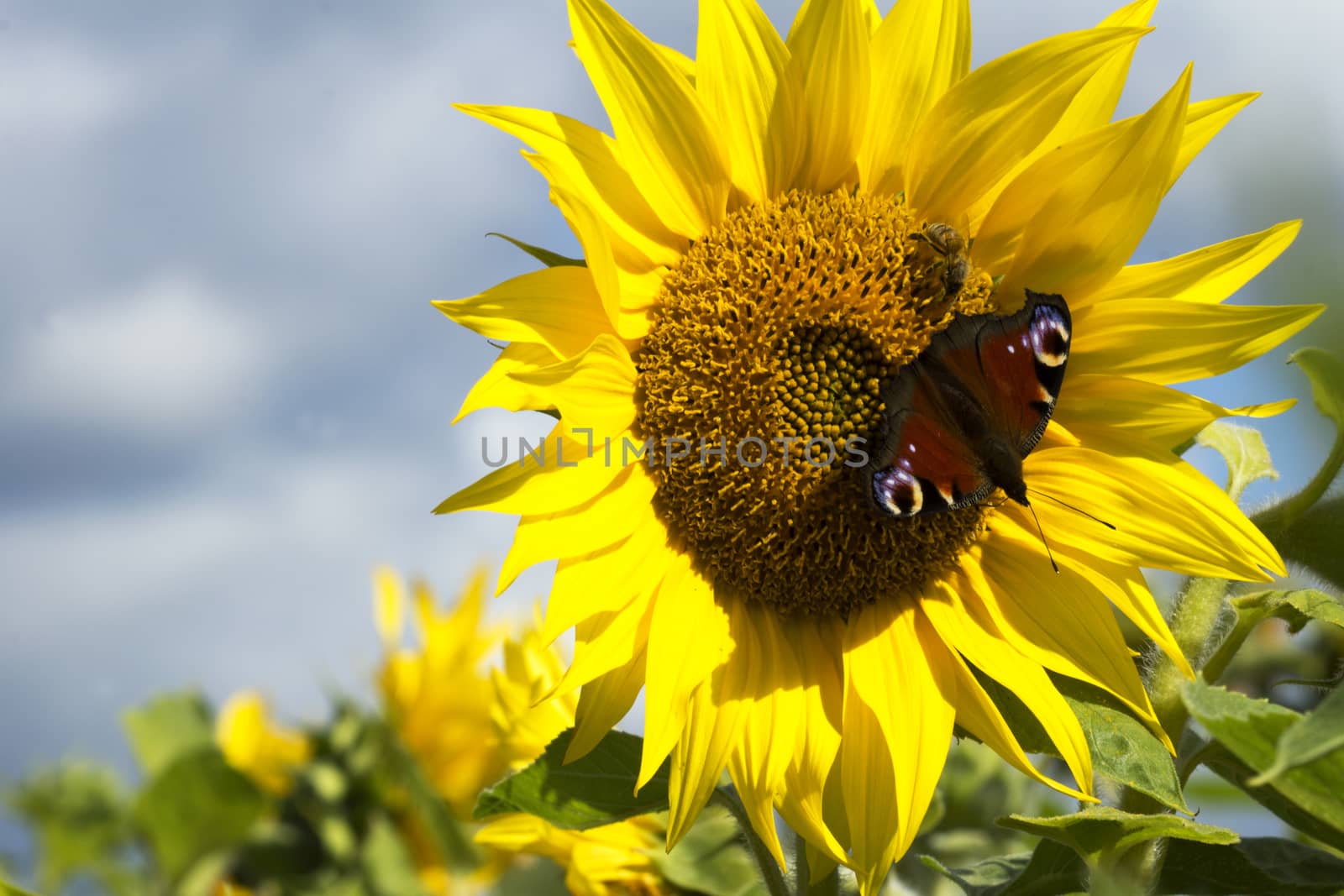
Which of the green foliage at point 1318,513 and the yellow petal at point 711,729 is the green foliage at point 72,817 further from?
the green foliage at point 1318,513

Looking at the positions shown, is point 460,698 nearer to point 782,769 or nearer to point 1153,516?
point 782,769

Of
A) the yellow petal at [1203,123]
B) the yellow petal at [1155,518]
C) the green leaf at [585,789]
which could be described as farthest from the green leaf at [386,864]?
the yellow petal at [1203,123]

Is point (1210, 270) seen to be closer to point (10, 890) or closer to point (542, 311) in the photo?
point (542, 311)

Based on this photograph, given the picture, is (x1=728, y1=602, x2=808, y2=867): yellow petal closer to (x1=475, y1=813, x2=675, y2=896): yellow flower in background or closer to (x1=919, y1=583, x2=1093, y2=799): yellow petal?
(x1=919, y1=583, x2=1093, y2=799): yellow petal

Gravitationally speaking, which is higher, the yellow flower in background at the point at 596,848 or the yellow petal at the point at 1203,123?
the yellow petal at the point at 1203,123

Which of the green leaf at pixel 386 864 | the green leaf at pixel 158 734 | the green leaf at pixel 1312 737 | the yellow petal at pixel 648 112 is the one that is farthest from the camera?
the green leaf at pixel 158 734

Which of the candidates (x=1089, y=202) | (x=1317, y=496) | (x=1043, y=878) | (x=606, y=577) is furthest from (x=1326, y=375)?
(x=606, y=577)

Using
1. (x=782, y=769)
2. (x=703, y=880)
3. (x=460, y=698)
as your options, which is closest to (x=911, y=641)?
(x=782, y=769)
